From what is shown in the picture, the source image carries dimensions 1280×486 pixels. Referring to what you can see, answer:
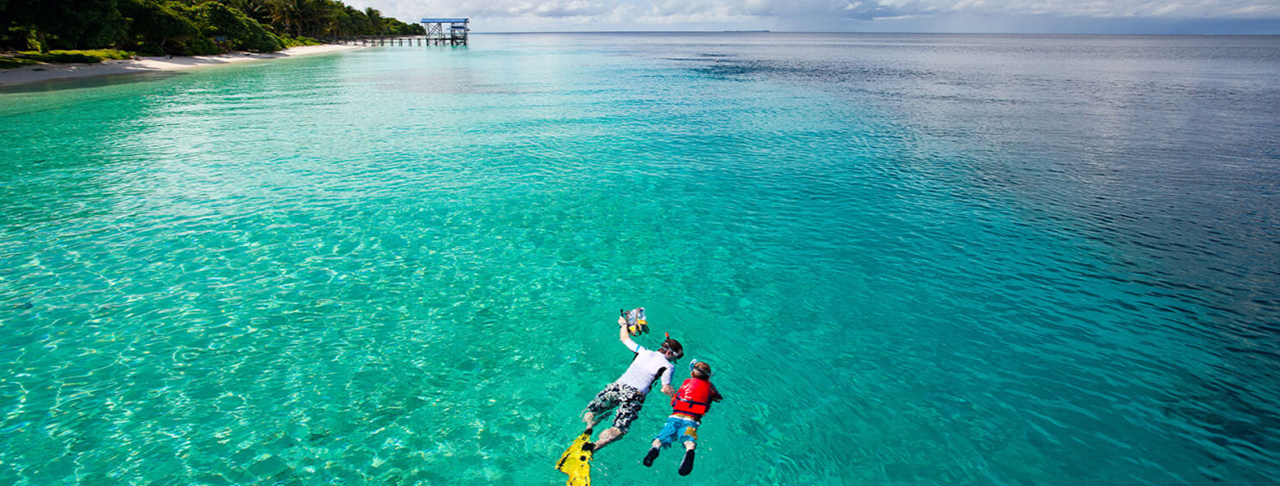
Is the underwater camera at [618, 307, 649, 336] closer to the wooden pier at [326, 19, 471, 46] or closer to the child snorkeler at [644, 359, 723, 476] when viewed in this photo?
the child snorkeler at [644, 359, 723, 476]

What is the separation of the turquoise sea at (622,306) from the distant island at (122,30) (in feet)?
113

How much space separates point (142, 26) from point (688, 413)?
297 ft

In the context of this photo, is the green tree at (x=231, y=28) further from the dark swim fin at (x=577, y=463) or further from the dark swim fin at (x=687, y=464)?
the dark swim fin at (x=687, y=464)

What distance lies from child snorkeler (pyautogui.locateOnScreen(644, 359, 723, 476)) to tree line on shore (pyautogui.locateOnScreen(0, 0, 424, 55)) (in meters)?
66.4

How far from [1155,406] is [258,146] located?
33.4 m

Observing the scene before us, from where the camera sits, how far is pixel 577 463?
8.24 meters

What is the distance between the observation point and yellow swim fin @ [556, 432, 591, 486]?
26.3ft

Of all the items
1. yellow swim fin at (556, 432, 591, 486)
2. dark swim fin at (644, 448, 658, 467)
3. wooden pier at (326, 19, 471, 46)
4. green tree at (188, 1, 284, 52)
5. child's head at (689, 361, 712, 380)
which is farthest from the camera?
wooden pier at (326, 19, 471, 46)

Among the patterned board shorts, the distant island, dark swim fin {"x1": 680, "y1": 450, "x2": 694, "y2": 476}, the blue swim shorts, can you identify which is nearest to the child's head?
the blue swim shorts

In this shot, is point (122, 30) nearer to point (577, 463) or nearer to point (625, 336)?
A: point (625, 336)

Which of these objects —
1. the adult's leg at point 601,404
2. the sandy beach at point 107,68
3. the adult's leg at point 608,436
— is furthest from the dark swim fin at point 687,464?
the sandy beach at point 107,68

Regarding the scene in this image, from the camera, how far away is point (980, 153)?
93.3 feet

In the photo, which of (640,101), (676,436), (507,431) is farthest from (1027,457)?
(640,101)

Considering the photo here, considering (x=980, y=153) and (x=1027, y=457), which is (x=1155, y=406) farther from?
(x=980, y=153)
